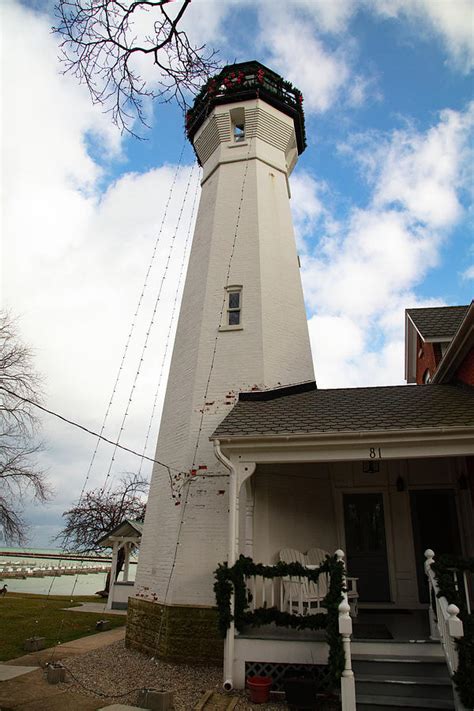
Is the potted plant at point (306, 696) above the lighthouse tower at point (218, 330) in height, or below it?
below

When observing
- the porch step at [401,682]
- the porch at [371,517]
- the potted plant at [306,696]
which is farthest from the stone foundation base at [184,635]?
the porch step at [401,682]

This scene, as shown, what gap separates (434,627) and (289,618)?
2.01 meters

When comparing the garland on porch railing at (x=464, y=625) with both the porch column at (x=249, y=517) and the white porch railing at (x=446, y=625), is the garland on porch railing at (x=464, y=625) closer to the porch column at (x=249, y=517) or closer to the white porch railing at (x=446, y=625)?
the white porch railing at (x=446, y=625)

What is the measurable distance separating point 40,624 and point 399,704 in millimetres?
10830

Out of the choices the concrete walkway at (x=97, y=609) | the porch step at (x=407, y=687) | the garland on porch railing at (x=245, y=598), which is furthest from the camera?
the concrete walkway at (x=97, y=609)

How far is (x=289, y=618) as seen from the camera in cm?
690

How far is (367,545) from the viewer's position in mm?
9602

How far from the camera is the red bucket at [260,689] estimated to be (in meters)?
6.37

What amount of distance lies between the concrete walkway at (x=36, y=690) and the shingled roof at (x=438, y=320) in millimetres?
11020

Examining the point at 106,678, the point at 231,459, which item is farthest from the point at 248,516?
the point at 106,678

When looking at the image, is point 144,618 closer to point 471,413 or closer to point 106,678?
point 106,678

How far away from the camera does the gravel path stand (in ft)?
21.5

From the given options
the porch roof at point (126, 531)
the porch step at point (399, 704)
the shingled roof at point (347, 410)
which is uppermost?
the shingled roof at point (347, 410)

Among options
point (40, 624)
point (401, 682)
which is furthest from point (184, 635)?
A: point (40, 624)
